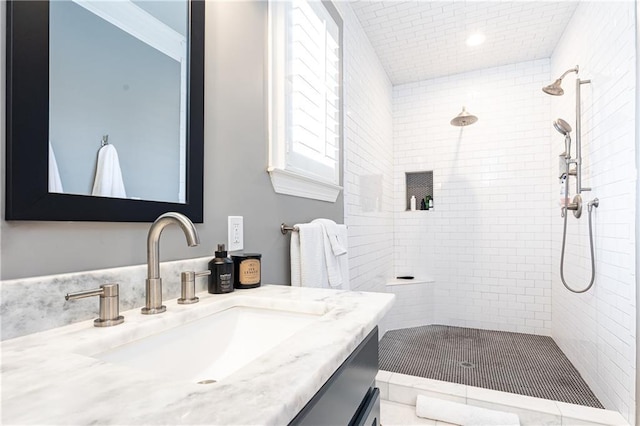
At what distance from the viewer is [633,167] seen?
171cm

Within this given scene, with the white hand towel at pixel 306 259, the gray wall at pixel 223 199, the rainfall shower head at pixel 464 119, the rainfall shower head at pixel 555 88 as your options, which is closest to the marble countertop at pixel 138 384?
the gray wall at pixel 223 199

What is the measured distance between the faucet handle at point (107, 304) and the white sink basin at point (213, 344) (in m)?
0.07

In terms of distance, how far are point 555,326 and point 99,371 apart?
11.7 feet

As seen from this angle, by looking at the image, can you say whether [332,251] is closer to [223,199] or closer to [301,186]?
[301,186]

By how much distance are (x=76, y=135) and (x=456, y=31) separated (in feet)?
9.60

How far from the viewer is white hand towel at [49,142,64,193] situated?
2.28ft

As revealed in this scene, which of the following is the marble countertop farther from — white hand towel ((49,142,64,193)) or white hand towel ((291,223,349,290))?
white hand towel ((291,223,349,290))

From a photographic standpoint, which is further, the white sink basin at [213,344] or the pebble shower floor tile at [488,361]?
the pebble shower floor tile at [488,361]

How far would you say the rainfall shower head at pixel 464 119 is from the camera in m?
3.15

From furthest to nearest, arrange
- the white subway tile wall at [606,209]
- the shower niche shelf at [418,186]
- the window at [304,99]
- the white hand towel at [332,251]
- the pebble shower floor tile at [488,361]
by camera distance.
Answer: the shower niche shelf at [418,186] < the pebble shower floor tile at [488,361] < the white subway tile wall at [606,209] < the white hand towel at [332,251] < the window at [304,99]

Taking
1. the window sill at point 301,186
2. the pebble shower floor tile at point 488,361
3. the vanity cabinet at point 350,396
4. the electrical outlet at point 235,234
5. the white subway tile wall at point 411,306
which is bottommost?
the pebble shower floor tile at point 488,361

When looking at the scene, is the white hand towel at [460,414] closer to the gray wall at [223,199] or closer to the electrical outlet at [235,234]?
the gray wall at [223,199]

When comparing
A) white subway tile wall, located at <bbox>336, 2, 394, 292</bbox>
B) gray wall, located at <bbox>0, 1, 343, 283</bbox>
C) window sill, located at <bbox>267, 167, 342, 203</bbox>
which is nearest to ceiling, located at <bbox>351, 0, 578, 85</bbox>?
white subway tile wall, located at <bbox>336, 2, 394, 292</bbox>

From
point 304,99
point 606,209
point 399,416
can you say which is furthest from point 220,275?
point 606,209
